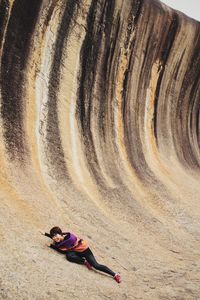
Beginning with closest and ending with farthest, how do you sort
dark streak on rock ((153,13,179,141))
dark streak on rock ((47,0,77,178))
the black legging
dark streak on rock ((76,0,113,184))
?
the black legging → dark streak on rock ((47,0,77,178)) → dark streak on rock ((76,0,113,184)) → dark streak on rock ((153,13,179,141))

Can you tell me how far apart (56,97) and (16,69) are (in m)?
1.42

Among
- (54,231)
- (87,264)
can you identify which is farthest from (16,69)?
(87,264)

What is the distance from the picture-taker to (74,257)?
24.9ft

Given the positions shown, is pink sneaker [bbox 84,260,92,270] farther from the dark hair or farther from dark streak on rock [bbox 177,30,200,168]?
dark streak on rock [bbox 177,30,200,168]

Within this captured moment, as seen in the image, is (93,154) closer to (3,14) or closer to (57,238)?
(3,14)

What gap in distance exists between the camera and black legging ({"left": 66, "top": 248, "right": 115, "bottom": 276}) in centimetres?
758

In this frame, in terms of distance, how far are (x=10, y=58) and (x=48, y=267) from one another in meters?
5.17

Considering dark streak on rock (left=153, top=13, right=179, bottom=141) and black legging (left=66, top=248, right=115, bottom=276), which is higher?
dark streak on rock (left=153, top=13, right=179, bottom=141)

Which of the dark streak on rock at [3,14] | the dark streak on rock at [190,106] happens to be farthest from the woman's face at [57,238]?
the dark streak on rock at [190,106]

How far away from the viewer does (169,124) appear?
Answer: 56.9ft

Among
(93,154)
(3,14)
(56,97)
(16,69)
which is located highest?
(3,14)

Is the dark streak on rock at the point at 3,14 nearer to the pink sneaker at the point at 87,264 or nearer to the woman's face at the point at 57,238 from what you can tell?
the woman's face at the point at 57,238

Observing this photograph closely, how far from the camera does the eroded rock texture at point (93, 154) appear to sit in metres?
7.61

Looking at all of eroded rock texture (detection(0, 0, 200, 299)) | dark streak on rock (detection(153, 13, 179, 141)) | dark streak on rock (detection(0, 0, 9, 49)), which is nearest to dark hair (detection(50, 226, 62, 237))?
eroded rock texture (detection(0, 0, 200, 299))
